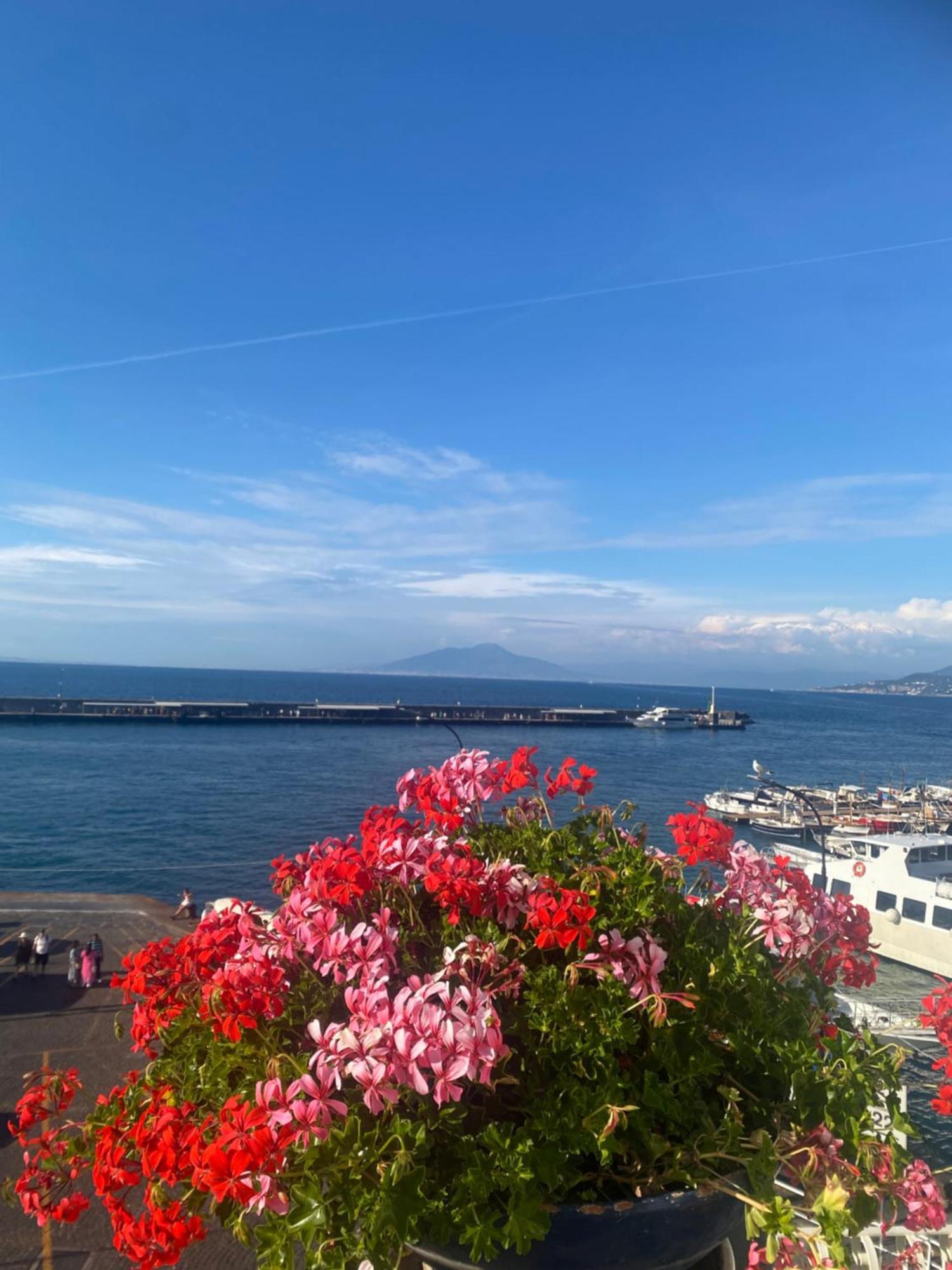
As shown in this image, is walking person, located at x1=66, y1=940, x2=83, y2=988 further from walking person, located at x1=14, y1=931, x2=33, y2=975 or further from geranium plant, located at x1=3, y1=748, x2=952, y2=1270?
geranium plant, located at x1=3, y1=748, x2=952, y2=1270

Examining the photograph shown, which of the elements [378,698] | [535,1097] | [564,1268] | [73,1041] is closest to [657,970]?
[535,1097]

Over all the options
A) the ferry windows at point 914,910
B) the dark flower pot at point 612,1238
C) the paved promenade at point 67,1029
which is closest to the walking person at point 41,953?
the paved promenade at point 67,1029

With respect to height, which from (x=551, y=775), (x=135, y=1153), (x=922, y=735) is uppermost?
(x=551, y=775)

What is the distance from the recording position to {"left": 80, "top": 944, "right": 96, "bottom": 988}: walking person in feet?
37.8

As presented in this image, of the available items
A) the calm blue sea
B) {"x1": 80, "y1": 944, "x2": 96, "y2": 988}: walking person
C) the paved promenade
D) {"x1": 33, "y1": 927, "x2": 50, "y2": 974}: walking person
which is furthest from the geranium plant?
{"x1": 33, "y1": 927, "x2": 50, "y2": 974}: walking person

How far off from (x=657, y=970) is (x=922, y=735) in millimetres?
120956

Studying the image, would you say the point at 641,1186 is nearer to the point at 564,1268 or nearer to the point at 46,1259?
the point at 564,1268

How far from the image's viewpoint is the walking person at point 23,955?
1220cm

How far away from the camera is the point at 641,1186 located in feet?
4.67

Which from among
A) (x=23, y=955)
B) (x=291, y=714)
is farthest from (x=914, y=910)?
(x=291, y=714)

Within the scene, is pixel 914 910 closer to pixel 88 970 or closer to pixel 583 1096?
pixel 88 970

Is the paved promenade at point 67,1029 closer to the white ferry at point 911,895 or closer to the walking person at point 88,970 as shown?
the walking person at point 88,970

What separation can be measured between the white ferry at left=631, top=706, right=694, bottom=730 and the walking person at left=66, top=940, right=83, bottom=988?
290 feet

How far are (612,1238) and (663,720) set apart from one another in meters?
99.8
